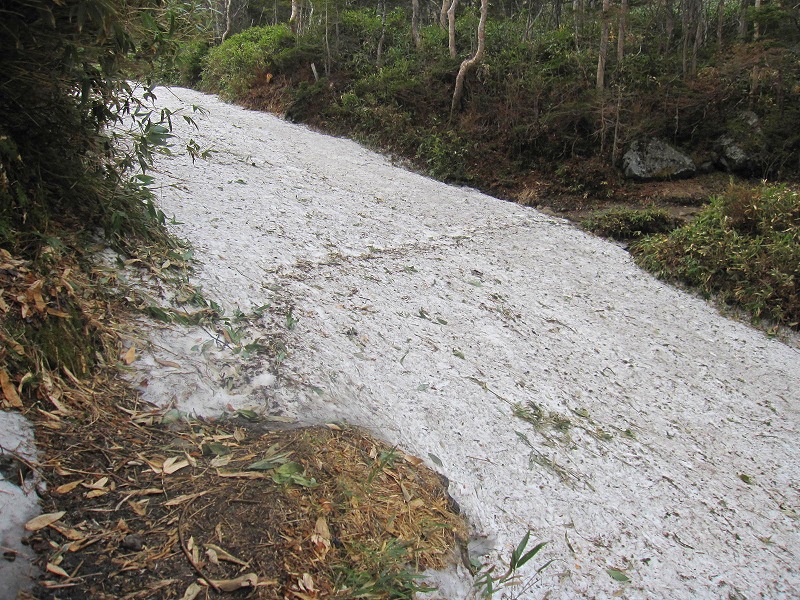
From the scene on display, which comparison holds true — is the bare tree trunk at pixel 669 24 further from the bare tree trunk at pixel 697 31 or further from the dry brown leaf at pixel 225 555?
the dry brown leaf at pixel 225 555

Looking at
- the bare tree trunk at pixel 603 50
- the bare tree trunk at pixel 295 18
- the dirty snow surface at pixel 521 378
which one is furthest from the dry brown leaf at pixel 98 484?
the bare tree trunk at pixel 295 18

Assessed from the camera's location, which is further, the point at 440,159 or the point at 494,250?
the point at 440,159

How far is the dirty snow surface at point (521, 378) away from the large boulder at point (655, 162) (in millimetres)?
2875

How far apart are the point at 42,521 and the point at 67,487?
7.2 inches

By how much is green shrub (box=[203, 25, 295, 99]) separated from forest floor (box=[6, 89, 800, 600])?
8.58m

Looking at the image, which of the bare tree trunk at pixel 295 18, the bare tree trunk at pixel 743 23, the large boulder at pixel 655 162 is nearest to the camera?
the large boulder at pixel 655 162

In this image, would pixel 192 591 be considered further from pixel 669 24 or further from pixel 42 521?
pixel 669 24

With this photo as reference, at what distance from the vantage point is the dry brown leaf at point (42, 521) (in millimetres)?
1993

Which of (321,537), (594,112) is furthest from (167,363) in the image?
(594,112)

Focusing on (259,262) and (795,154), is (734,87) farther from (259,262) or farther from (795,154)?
(259,262)

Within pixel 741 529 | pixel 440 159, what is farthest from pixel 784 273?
pixel 440 159

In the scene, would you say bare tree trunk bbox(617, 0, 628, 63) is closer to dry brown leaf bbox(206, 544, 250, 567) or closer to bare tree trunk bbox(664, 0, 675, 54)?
bare tree trunk bbox(664, 0, 675, 54)

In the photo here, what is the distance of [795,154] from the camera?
909 centimetres

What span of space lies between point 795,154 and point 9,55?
10.8 meters
